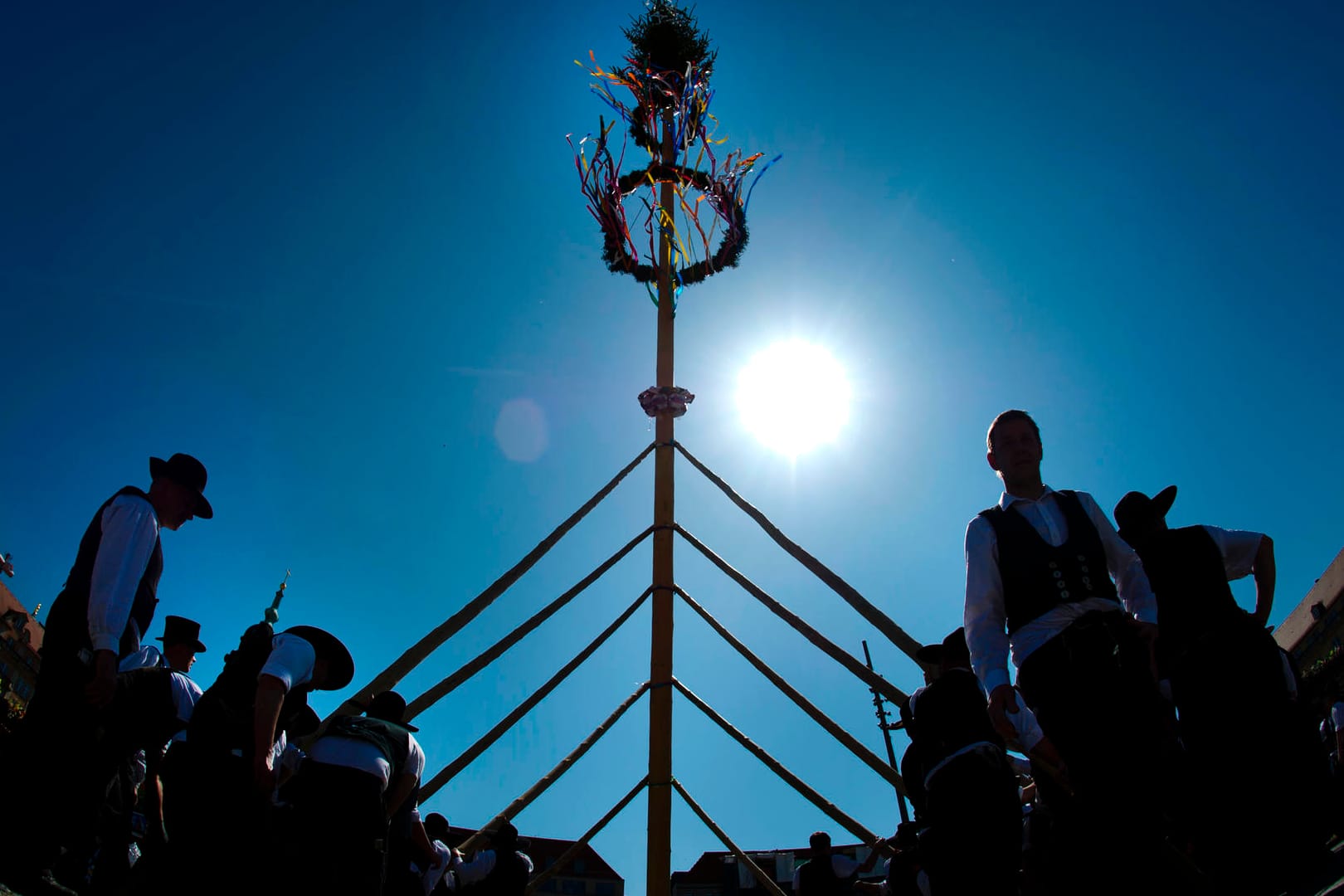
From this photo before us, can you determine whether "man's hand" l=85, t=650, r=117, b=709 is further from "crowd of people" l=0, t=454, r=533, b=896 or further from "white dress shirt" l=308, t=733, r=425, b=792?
"white dress shirt" l=308, t=733, r=425, b=792

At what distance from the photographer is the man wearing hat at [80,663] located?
9.23 feet

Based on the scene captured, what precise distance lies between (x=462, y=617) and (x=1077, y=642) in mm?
3863

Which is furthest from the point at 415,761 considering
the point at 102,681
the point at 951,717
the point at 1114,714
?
the point at 1114,714

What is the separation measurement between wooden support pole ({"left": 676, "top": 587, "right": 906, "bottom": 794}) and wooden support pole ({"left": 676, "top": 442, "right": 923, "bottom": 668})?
0.74 metres

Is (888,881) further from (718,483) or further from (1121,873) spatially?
(718,483)

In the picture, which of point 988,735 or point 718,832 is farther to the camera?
point 718,832

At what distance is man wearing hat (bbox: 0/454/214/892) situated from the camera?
2.81 m

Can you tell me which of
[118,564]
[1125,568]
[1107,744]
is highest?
[118,564]

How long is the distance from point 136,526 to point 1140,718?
11.9 ft

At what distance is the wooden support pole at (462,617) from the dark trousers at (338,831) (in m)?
0.40

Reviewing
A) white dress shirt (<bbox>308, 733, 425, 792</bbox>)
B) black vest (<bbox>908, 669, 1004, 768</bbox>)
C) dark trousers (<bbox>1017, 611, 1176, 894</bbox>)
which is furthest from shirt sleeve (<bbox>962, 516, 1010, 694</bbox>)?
white dress shirt (<bbox>308, 733, 425, 792</bbox>)

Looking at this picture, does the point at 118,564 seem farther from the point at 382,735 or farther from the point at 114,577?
the point at 382,735

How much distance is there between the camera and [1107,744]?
2273 millimetres

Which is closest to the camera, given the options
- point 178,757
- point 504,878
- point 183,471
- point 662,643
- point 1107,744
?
point 1107,744
